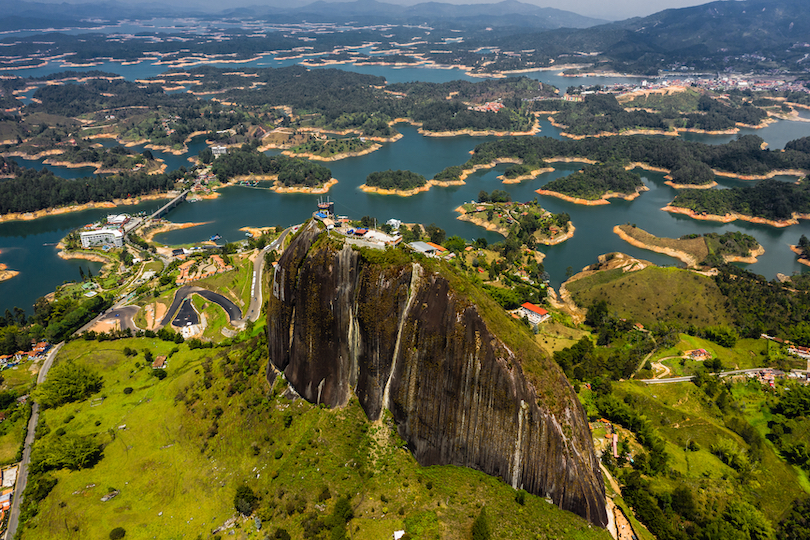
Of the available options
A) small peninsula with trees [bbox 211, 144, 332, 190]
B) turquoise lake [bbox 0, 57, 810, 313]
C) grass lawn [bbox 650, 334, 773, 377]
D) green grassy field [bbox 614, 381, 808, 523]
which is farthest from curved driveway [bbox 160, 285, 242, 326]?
small peninsula with trees [bbox 211, 144, 332, 190]

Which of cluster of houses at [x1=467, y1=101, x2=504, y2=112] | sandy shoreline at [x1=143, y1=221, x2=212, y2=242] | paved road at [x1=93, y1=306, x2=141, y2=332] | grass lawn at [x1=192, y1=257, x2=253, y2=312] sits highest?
cluster of houses at [x1=467, y1=101, x2=504, y2=112]

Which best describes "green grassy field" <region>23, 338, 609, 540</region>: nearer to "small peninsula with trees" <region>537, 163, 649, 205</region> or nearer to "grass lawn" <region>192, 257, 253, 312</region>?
"grass lawn" <region>192, 257, 253, 312</region>

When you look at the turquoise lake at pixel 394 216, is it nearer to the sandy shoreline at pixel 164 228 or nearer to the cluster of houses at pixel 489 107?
the sandy shoreline at pixel 164 228

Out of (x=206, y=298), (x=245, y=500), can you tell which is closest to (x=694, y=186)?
(x=206, y=298)

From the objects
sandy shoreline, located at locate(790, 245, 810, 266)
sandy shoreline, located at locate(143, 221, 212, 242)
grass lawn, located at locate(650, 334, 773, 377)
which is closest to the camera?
grass lawn, located at locate(650, 334, 773, 377)

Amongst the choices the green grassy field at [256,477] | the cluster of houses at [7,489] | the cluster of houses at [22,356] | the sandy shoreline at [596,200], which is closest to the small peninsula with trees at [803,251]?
the sandy shoreline at [596,200]

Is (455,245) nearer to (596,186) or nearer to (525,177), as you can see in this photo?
(596,186)
